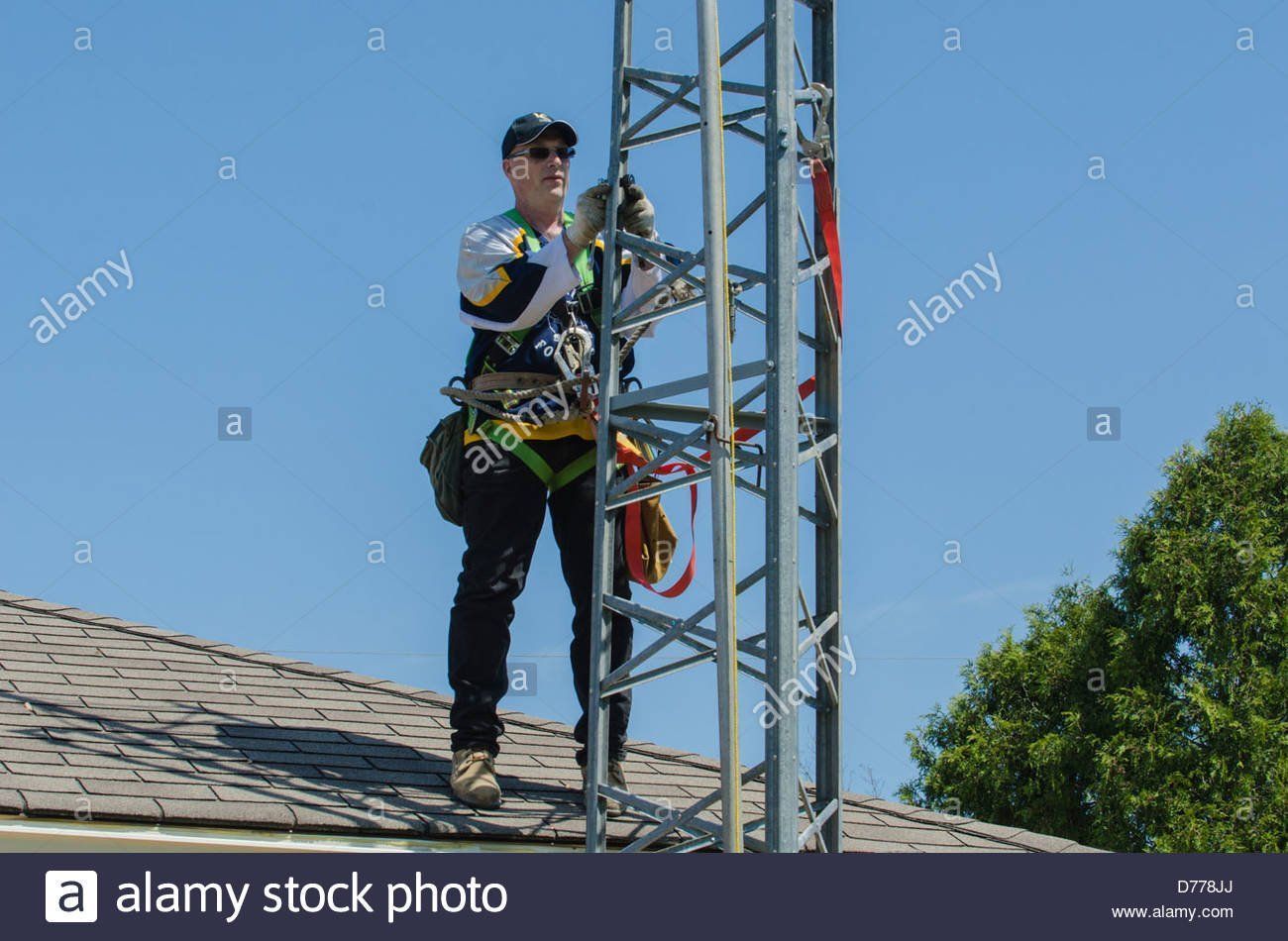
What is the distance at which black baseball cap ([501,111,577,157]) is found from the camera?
21.9ft

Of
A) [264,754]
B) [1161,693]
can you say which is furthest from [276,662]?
[1161,693]

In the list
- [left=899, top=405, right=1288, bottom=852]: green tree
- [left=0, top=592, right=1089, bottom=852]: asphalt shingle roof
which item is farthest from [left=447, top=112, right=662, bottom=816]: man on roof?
[left=899, top=405, right=1288, bottom=852]: green tree

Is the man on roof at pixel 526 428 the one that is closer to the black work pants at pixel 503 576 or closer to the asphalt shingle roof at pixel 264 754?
the black work pants at pixel 503 576

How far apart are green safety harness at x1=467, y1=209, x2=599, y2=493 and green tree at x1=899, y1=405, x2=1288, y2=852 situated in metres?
13.1

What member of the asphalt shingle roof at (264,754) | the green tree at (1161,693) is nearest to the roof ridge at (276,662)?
the asphalt shingle roof at (264,754)

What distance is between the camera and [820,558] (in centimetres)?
654

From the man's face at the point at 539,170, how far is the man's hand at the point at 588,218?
0.36 m

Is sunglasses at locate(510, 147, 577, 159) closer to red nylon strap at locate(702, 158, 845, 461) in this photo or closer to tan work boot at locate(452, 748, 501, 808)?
red nylon strap at locate(702, 158, 845, 461)

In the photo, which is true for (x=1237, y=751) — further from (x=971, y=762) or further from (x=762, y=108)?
(x=762, y=108)

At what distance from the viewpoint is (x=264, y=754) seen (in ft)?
22.4

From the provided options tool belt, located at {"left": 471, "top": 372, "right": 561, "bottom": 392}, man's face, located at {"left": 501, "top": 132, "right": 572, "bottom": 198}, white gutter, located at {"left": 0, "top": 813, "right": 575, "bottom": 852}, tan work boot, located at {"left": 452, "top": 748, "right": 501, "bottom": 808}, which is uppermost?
man's face, located at {"left": 501, "top": 132, "right": 572, "bottom": 198}

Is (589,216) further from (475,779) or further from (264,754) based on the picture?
(264,754)

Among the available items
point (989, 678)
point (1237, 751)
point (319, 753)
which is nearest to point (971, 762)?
point (989, 678)
